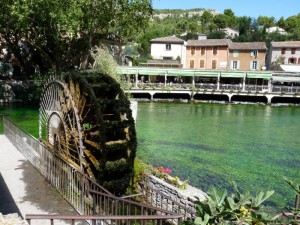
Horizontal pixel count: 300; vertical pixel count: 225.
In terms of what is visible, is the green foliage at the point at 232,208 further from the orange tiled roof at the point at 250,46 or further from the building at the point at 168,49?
the building at the point at 168,49

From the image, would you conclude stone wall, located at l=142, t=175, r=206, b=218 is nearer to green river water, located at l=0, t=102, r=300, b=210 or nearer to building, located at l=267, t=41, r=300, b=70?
green river water, located at l=0, t=102, r=300, b=210

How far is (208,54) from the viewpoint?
185ft

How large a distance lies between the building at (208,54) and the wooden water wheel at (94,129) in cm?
4554

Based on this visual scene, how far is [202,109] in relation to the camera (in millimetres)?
34750

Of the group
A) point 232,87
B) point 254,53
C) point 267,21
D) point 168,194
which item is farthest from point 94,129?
point 267,21

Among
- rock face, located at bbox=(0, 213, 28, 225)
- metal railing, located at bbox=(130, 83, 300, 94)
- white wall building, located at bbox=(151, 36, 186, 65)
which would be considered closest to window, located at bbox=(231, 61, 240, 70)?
white wall building, located at bbox=(151, 36, 186, 65)

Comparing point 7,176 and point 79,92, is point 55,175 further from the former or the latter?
point 79,92

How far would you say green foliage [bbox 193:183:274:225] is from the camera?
13.4 ft

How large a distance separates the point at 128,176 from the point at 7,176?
3673mm

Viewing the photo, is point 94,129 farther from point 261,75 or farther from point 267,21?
point 267,21

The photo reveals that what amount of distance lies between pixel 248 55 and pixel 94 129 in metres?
46.7

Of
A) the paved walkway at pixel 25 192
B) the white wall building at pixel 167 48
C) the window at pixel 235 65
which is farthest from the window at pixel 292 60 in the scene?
the paved walkway at pixel 25 192

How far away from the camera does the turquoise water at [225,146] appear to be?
46.4 feet

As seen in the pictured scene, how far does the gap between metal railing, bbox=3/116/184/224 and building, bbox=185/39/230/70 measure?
46303mm
